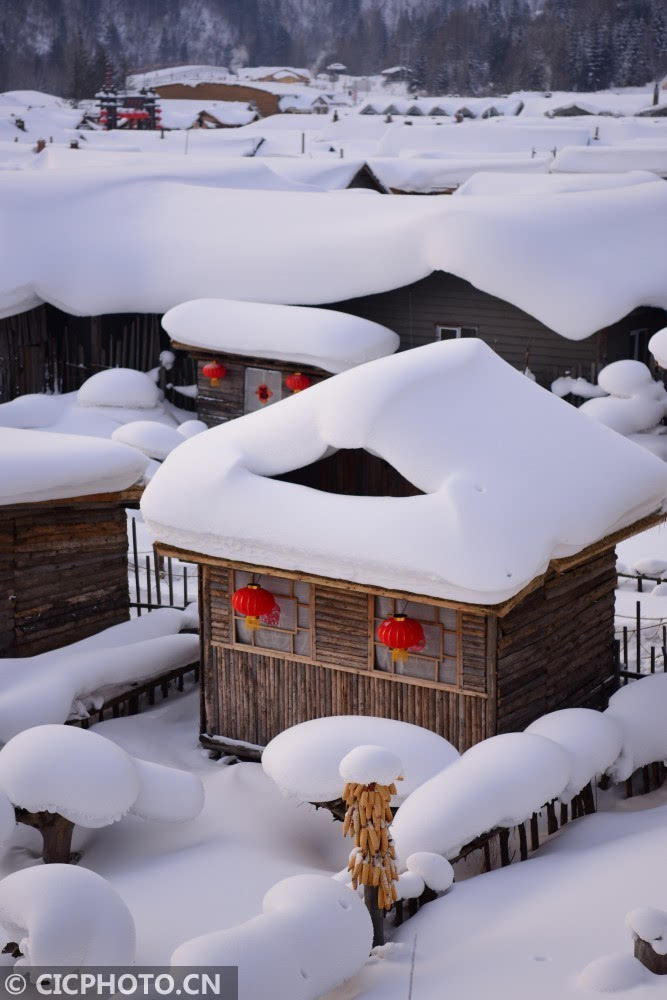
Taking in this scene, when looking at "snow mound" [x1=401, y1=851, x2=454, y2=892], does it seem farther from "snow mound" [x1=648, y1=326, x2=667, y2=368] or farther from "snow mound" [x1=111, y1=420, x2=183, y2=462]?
"snow mound" [x1=111, y1=420, x2=183, y2=462]

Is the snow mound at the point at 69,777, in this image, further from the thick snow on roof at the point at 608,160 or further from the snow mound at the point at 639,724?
the thick snow on roof at the point at 608,160

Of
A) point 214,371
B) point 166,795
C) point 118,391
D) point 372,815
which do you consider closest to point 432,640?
point 166,795

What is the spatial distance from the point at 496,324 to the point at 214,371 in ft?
15.9

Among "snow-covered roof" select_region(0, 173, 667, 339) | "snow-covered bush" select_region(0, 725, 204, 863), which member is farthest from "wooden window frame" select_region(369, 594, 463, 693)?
"snow-covered roof" select_region(0, 173, 667, 339)

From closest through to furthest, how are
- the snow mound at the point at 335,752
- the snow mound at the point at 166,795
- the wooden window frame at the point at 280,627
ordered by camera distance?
1. the snow mound at the point at 335,752
2. the snow mound at the point at 166,795
3. the wooden window frame at the point at 280,627

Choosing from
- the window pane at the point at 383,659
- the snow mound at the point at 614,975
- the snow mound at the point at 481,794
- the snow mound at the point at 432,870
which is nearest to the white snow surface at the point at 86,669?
the window pane at the point at 383,659

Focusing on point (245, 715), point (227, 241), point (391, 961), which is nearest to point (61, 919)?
point (391, 961)

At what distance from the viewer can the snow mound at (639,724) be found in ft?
33.7

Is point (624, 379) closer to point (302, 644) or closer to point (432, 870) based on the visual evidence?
point (302, 644)

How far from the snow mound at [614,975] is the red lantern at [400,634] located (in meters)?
3.59

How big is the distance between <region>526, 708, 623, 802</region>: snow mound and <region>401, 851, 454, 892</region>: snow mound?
4.96 feet

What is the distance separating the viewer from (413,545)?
32.0 ft

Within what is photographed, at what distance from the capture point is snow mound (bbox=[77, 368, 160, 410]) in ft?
76.1

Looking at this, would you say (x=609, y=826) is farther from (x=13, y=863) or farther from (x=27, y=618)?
(x=27, y=618)
